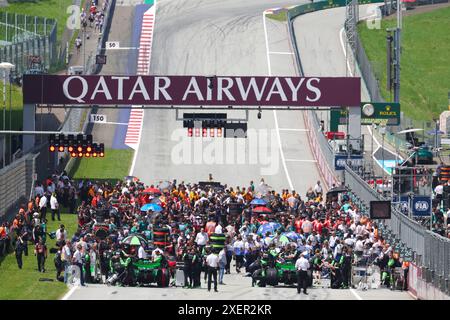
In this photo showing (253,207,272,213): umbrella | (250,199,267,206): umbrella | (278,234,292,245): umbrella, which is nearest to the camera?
(278,234,292,245): umbrella

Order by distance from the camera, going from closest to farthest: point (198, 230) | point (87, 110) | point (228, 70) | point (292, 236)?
point (292, 236) < point (198, 230) < point (87, 110) < point (228, 70)

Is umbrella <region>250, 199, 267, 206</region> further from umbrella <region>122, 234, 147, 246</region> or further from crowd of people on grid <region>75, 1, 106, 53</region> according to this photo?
crowd of people on grid <region>75, 1, 106, 53</region>

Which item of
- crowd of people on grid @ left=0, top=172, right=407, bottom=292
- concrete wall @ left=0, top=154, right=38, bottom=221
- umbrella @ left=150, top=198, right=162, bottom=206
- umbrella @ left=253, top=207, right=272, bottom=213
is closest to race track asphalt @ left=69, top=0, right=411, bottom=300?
crowd of people on grid @ left=0, top=172, right=407, bottom=292

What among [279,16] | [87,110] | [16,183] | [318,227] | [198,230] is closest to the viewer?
[198,230]

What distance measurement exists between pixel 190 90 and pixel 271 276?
24.3 metres

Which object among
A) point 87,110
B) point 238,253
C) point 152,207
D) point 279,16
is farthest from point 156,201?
point 279,16

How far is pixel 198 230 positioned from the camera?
43.4 meters

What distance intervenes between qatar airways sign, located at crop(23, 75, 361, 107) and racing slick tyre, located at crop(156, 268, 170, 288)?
23993 mm

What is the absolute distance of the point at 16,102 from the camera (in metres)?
75.8

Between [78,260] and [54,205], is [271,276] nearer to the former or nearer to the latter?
[78,260]

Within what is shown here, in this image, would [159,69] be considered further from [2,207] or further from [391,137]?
[2,207]

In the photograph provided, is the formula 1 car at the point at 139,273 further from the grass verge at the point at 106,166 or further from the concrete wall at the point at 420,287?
the grass verge at the point at 106,166

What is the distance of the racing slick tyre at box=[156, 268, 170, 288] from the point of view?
121 ft

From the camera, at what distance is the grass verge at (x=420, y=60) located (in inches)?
3607
